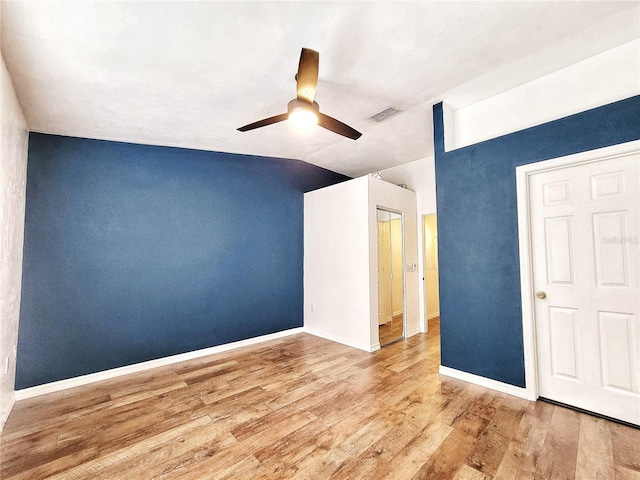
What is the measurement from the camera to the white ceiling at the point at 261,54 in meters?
1.79

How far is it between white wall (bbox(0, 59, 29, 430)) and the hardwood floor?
0.47m

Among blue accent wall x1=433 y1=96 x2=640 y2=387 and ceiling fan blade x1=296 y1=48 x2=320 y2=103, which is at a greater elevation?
ceiling fan blade x1=296 y1=48 x2=320 y2=103

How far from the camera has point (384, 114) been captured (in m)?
3.35

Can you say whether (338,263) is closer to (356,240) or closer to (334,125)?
(356,240)

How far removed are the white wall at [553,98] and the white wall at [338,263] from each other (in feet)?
4.99

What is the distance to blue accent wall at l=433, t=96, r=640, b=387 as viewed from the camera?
2.53m

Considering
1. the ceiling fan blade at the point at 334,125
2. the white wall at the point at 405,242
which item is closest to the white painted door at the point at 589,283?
the ceiling fan blade at the point at 334,125

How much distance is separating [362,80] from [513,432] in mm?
3251

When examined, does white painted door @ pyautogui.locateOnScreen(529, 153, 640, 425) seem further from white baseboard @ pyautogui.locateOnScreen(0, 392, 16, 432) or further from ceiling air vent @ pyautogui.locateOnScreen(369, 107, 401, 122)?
white baseboard @ pyautogui.locateOnScreen(0, 392, 16, 432)

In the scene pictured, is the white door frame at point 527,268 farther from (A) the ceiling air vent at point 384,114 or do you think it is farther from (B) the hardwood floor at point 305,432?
(A) the ceiling air vent at point 384,114

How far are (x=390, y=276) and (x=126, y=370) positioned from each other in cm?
390

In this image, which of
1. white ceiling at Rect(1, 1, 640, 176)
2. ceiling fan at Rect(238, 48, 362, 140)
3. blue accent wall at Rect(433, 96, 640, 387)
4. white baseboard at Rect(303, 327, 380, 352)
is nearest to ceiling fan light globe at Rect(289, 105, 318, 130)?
ceiling fan at Rect(238, 48, 362, 140)

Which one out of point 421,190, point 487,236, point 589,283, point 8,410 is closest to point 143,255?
point 8,410

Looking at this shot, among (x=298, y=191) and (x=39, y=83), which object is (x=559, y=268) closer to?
(x=298, y=191)
